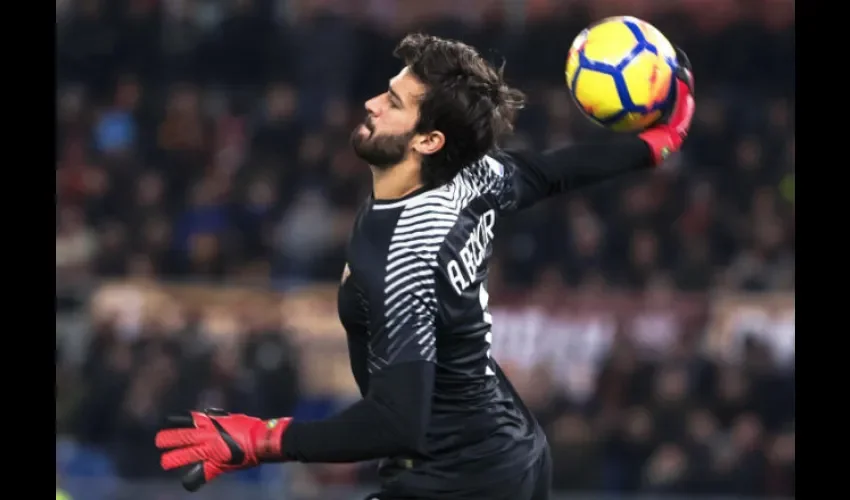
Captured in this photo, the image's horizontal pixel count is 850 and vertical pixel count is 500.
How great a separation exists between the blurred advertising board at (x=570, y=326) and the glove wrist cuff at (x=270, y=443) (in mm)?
6153

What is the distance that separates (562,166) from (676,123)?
0.51 m

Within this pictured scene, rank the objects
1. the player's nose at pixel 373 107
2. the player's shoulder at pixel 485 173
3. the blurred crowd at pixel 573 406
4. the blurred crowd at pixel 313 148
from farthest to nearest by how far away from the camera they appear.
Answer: the blurred crowd at pixel 313 148, the blurred crowd at pixel 573 406, the player's shoulder at pixel 485 173, the player's nose at pixel 373 107

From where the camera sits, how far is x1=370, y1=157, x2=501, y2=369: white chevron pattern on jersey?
402 centimetres

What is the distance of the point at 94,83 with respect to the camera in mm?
12367

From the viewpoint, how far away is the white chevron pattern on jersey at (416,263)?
4016 millimetres

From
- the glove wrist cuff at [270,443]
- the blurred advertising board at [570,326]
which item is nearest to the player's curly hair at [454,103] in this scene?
the glove wrist cuff at [270,443]

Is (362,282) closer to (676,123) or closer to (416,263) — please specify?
(416,263)

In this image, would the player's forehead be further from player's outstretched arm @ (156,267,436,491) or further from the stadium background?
the stadium background

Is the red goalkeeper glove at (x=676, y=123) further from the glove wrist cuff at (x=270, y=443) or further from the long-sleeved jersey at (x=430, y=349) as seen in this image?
the glove wrist cuff at (x=270, y=443)

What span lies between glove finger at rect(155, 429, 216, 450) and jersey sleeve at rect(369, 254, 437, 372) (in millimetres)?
524

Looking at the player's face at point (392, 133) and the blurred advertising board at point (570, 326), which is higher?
the player's face at point (392, 133)
